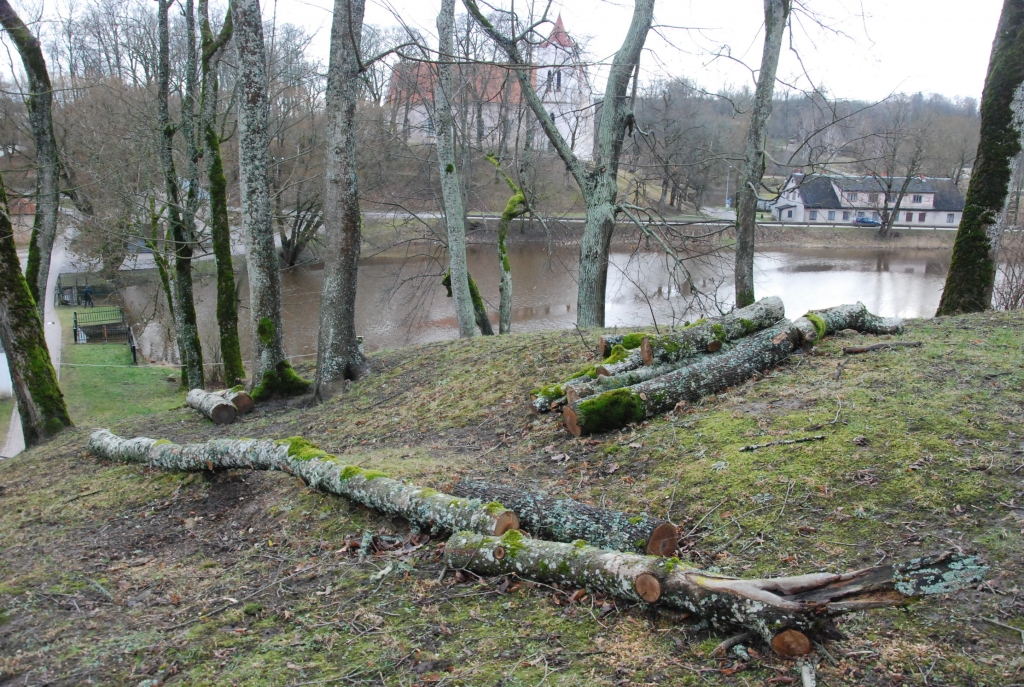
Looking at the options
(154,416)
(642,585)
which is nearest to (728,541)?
(642,585)

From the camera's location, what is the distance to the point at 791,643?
9.84ft

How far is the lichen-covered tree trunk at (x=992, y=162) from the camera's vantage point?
9.73m

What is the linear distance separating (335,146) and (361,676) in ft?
25.9

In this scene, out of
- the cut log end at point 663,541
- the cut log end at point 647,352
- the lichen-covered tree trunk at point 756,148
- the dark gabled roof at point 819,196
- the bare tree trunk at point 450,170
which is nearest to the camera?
the cut log end at point 663,541

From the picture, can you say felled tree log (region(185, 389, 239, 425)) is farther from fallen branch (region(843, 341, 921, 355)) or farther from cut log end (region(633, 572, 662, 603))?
fallen branch (region(843, 341, 921, 355))

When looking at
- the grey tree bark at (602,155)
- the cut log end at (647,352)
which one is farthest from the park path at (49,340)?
the cut log end at (647,352)

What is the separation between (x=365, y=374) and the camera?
1066 cm

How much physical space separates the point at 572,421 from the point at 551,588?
280 cm

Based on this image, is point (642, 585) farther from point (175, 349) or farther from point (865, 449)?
point (175, 349)

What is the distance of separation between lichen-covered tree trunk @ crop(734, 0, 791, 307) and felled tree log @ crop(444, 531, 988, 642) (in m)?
8.70

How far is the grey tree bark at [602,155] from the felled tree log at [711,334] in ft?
11.6

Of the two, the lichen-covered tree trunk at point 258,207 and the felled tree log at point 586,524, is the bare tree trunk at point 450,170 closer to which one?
the lichen-covered tree trunk at point 258,207

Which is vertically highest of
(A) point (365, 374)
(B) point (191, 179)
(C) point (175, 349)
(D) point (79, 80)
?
(D) point (79, 80)

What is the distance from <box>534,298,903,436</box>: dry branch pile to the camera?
654 cm
